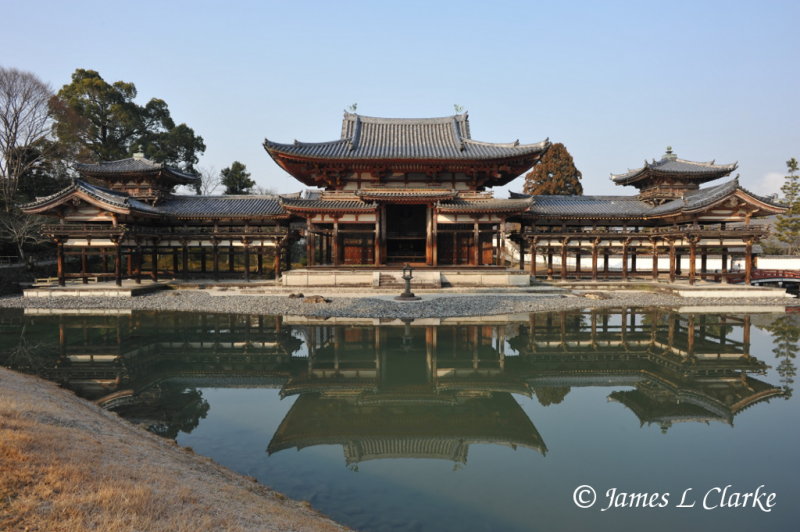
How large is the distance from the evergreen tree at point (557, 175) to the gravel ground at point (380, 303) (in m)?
29.0

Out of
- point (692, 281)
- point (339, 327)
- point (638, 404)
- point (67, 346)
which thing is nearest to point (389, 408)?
point (638, 404)

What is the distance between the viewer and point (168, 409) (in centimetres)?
803

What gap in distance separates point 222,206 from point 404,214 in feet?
42.6

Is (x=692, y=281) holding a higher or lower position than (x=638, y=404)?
higher

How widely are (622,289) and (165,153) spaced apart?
2005 inches

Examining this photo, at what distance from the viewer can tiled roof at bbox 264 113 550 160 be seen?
84.9 feet

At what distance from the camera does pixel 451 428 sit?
7.24 metres

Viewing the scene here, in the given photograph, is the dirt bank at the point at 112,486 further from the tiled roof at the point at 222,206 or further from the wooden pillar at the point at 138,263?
the tiled roof at the point at 222,206

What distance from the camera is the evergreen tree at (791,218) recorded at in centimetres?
3556

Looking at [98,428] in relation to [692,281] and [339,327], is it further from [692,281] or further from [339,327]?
[692,281]

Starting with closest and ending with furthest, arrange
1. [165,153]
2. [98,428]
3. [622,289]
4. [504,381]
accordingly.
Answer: [98,428]
[504,381]
[622,289]
[165,153]

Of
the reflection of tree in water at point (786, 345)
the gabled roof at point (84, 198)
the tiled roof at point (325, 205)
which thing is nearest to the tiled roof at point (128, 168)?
the gabled roof at point (84, 198)

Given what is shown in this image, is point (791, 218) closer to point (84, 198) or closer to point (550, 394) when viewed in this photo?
point (550, 394)

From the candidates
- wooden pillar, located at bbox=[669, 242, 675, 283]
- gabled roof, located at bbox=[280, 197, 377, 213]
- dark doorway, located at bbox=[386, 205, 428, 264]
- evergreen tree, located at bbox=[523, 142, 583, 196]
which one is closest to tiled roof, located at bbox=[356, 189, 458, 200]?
gabled roof, located at bbox=[280, 197, 377, 213]
